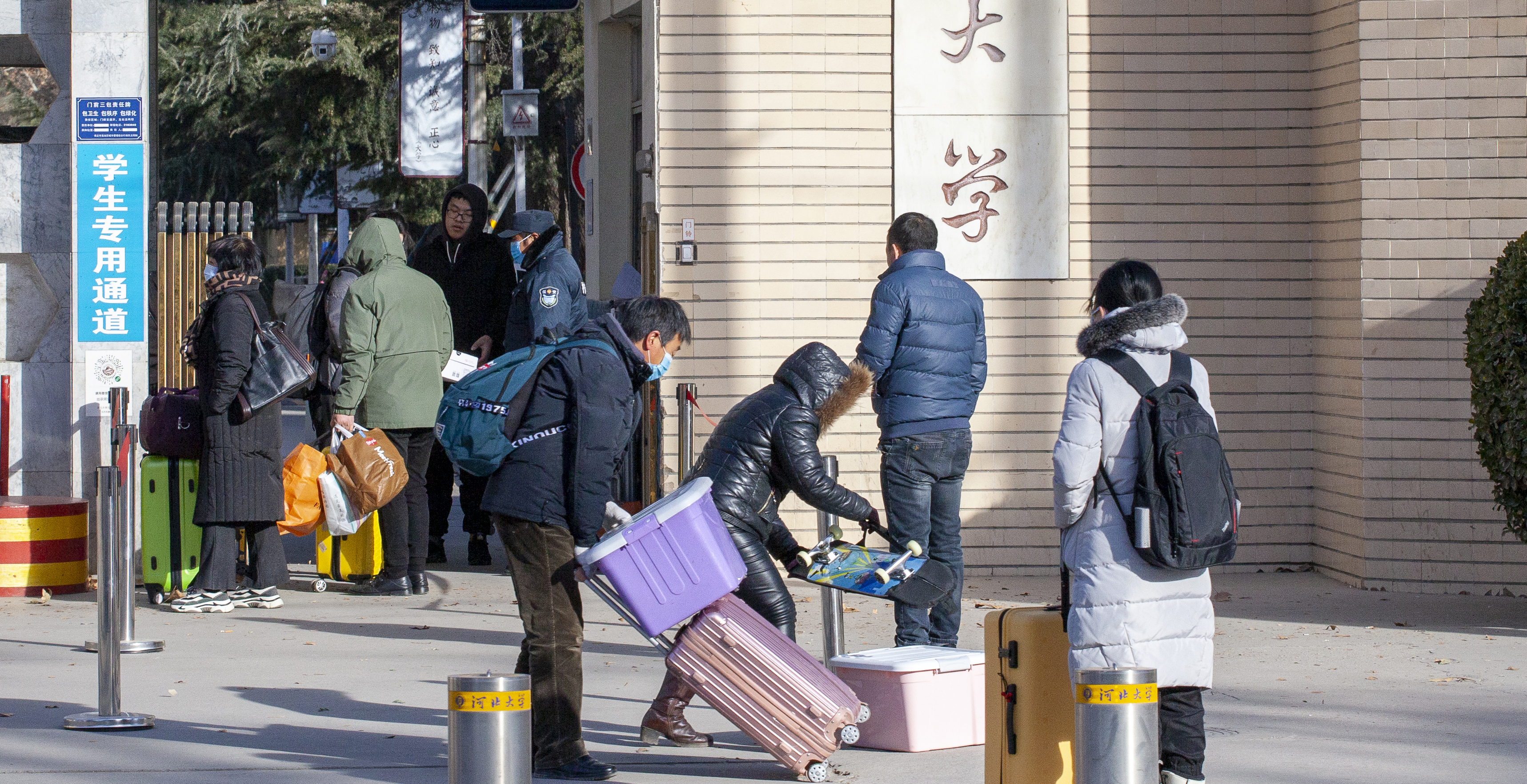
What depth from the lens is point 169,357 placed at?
10.4m

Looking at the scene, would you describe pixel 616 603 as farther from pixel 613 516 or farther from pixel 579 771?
pixel 579 771

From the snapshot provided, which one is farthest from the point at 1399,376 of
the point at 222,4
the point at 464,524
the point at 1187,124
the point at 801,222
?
the point at 222,4

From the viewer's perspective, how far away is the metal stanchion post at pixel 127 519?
6910mm

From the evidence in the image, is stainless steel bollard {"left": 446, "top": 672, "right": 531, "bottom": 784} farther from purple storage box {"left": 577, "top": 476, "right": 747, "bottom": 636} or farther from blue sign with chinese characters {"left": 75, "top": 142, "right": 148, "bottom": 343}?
blue sign with chinese characters {"left": 75, "top": 142, "right": 148, "bottom": 343}

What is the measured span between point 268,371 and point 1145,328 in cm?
526

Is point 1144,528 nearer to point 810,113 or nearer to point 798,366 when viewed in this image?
point 798,366

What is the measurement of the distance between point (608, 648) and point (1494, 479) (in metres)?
4.41

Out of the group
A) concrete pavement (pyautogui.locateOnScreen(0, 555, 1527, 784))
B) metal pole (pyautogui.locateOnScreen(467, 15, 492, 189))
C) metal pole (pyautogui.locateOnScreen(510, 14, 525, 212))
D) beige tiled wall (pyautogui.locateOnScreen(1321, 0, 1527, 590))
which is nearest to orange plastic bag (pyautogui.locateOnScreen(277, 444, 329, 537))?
concrete pavement (pyautogui.locateOnScreen(0, 555, 1527, 784))

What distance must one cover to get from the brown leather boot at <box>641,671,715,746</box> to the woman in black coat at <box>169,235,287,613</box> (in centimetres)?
357

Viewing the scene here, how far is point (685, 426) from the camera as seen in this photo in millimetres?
8875

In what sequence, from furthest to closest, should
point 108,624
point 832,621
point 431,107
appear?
point 431,107, point 832,621, point 108,624

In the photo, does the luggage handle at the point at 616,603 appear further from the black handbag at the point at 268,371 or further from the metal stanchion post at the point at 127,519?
the black handbag at the point at 268,371

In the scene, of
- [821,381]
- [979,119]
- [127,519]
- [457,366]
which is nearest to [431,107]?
[457,366]

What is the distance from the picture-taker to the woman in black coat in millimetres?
8406
